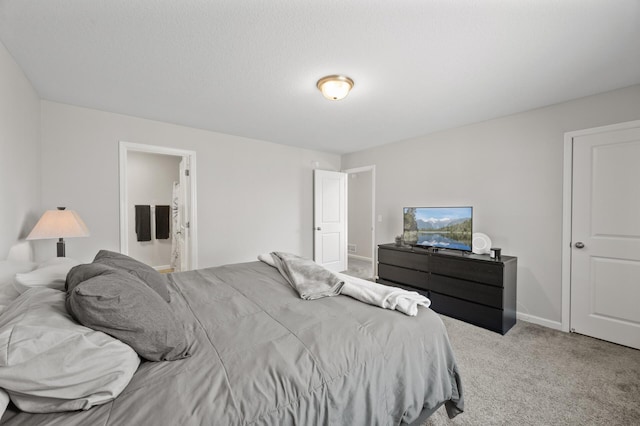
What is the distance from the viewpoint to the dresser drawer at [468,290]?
280cm

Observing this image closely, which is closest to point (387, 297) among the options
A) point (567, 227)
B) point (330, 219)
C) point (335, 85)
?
point (335, 85)

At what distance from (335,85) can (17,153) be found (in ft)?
8.68

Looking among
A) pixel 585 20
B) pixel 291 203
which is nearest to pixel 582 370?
pixel 585 20

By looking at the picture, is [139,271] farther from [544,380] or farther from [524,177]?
[524,177]

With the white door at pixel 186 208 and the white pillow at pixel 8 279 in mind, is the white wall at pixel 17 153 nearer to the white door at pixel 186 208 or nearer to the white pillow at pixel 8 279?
the white pillow at pixel 8 279

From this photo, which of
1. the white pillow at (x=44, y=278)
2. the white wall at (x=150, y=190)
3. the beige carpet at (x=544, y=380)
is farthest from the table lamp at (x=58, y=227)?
the beige carpet at (x=544, y=380)

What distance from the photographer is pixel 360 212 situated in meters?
6.84

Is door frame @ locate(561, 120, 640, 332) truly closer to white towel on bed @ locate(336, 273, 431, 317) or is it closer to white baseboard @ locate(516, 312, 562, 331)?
white baseboard @ locate(516, 312, 562, 331)

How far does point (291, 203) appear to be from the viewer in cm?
480

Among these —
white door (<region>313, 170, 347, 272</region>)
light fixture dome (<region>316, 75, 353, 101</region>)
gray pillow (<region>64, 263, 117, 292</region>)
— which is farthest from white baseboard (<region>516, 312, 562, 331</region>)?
gray pillow (<region>64, 263, 117, 292</region>)

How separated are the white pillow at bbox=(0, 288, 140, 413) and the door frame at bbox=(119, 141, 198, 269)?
2.60 meters

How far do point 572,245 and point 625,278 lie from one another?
0.46 meters

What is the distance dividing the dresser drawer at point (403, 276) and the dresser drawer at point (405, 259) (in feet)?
0.21

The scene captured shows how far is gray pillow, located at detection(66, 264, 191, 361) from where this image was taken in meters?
0.98
